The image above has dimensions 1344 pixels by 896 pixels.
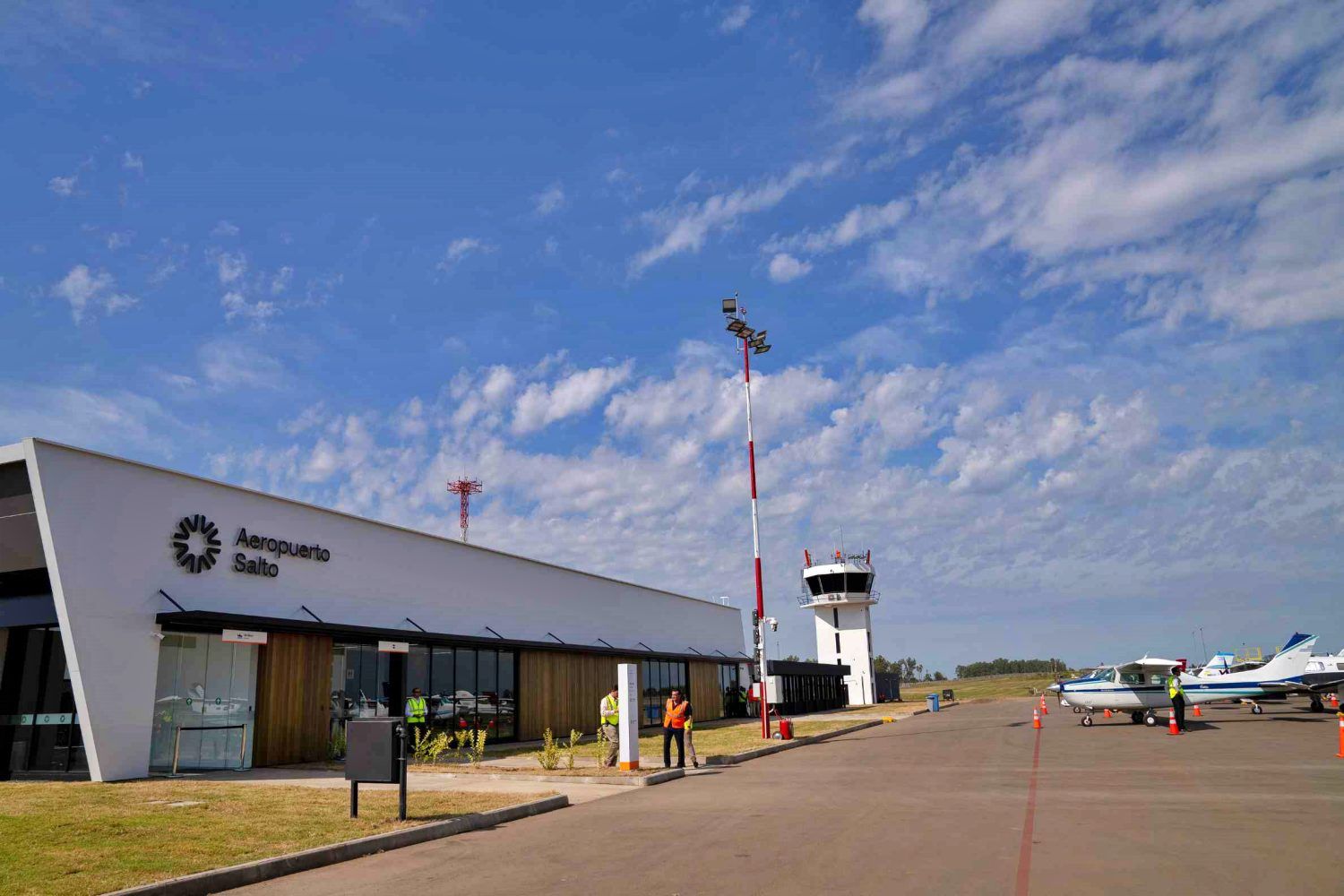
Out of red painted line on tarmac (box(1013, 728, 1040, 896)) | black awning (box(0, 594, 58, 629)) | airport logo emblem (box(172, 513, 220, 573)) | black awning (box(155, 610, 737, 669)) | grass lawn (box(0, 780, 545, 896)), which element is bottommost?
red painted line on tarmac (box(1013, 728, 1040, 896))

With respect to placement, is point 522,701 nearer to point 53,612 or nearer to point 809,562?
point 53,612

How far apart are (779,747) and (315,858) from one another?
708 inches

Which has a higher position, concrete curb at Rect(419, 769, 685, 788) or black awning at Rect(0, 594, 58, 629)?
black awning at Rect(0, 594, 58, 629)

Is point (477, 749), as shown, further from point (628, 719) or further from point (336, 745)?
point (628, 719)

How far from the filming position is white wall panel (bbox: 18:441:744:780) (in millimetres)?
17016

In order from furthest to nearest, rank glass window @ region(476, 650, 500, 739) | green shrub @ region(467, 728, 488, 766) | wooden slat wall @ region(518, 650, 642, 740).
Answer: wooden slat wall @ region(518, 650, 642, 740), glass window @ region(476, 650, 500, 739), green shrub @ region(467, 728, 488, 766)

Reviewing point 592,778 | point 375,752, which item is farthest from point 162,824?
point 592,778

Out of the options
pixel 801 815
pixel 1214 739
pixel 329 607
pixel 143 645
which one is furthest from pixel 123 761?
pixel 1214 739

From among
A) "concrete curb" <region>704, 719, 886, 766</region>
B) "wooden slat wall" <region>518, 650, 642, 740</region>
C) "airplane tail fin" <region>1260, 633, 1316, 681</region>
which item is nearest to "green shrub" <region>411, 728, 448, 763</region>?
"wooden slat wall" <region>518, 650, 642, 740</region>

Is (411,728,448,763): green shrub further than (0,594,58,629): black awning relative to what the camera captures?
Yes

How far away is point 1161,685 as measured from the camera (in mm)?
32344

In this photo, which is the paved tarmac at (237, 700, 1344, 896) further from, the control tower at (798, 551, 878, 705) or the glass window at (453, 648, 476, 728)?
the control tower at (798, 551, 878, 705)

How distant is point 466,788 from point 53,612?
28.5ft

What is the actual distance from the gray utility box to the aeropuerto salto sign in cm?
1059
